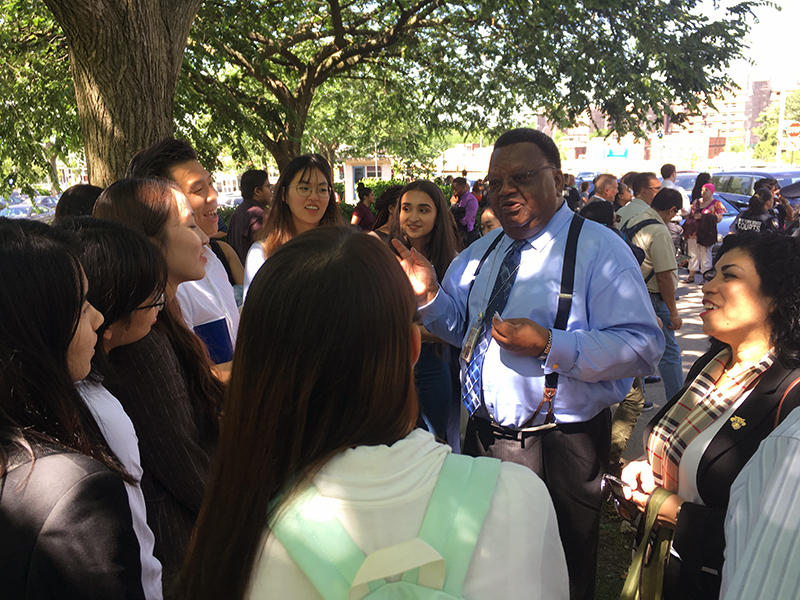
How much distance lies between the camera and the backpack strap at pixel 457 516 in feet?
3.07

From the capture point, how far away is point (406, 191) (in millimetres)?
4254

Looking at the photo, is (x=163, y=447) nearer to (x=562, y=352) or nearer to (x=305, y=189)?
(x=562, y=352)

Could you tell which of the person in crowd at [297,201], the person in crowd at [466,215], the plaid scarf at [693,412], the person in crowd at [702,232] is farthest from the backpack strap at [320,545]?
the person in crowd at [702,232]

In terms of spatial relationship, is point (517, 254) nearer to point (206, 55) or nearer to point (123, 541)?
point (123, 541)

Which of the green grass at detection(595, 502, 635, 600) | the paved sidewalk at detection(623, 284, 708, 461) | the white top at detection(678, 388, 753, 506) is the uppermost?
the white top at detection(678, 388, 753, 506)

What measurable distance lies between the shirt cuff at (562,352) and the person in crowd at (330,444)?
1171 millimetres

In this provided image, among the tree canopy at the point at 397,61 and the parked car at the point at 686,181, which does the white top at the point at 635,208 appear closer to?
the tree canopy at the point at 397,61

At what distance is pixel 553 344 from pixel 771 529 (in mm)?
1278

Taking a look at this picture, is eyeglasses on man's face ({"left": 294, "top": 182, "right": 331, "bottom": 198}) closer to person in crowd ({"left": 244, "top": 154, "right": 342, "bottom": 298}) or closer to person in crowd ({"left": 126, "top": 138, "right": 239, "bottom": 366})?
person in crowd ({"left": 244, "top": 154, "right": 342, "bottom": 298})

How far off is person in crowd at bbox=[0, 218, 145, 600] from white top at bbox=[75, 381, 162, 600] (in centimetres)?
5

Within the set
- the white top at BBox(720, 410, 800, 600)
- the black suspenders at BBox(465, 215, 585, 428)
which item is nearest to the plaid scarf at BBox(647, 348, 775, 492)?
the black suspenders at BBox(465, 215, 585, 428)

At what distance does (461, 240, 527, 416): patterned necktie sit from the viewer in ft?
7.98

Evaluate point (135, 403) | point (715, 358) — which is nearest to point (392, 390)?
point (135, 403)

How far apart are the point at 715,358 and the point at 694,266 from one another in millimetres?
10700
